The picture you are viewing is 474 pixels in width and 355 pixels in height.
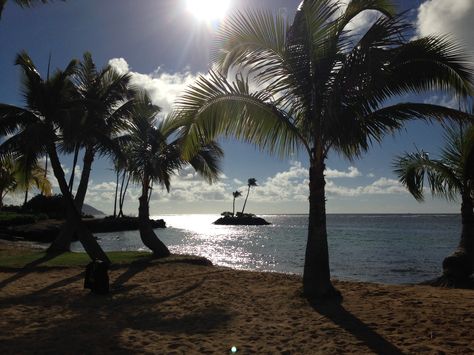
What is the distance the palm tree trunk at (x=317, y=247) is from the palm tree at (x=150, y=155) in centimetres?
872

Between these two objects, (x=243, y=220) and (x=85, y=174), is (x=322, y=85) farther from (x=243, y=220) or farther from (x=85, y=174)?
(x=243, y=220)

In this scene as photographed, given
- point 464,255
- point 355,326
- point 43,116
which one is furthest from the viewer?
point 43,116

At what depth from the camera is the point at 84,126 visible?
1420 centimetres

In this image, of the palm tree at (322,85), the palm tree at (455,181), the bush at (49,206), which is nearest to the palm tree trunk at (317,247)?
the palm tree at (322,85)

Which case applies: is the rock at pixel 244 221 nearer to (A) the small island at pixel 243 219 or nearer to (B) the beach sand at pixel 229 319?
(A) the small island at pixel 243 219

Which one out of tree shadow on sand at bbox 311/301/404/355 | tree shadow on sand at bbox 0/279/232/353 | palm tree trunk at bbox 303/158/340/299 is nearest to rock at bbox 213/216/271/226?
palm tree trunk at bbox 303/158/340/299

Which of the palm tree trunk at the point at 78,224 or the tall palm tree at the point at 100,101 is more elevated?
the tall palm tree at the point at 100,101

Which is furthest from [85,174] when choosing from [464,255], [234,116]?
[464,255]

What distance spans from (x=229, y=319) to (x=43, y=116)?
10970 mm

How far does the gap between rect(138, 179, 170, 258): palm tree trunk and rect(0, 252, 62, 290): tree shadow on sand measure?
3417mm

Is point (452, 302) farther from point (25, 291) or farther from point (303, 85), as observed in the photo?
point (25, 291)

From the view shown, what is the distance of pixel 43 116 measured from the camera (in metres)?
14.8

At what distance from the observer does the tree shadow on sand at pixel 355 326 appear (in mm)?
5512

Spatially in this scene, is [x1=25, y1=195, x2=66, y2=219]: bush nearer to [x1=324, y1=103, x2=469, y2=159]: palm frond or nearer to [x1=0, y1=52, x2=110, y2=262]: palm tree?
[x1=0, y1=52, x2=110, y2=262]: palm tree
